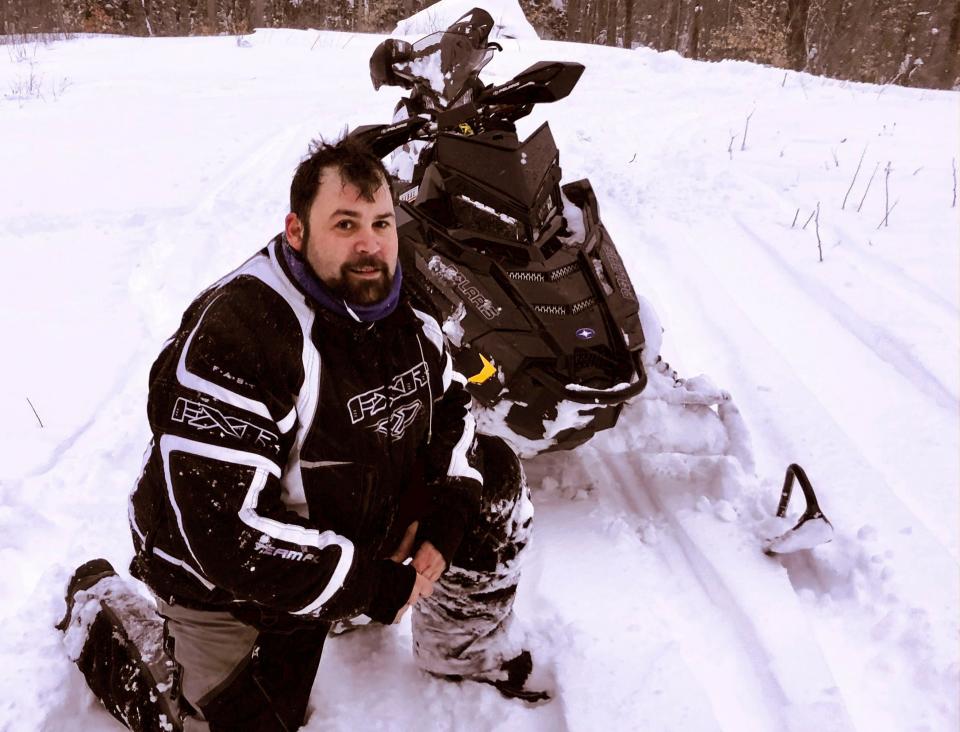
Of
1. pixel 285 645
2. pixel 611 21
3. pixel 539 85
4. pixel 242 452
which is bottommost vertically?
pixel 285 645

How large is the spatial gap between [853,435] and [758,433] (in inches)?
15.9

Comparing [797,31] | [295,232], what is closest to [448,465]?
[295,232]

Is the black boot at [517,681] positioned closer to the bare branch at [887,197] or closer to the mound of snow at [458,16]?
the bare branch at [887,197]

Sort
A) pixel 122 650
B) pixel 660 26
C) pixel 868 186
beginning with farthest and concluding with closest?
pixel 660 26 < pixel 868 186 < pixel 122 650

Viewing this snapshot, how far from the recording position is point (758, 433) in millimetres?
2973

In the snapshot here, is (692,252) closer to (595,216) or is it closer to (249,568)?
(595,216)

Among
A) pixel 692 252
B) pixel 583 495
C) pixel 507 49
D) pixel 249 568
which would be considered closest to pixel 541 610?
pixel 583 495

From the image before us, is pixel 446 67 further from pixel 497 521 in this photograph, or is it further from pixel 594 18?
pixel 594 18

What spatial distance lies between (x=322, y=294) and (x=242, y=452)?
37cm

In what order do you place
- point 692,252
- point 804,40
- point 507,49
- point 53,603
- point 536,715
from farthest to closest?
point 804,40
point 507,49
point 692,252
point 53,603
point 536,715

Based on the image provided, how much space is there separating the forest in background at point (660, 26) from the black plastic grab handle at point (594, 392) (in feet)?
55.9

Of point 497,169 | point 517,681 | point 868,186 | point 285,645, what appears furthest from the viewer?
point 868,186

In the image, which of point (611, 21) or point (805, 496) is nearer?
point (805, 496)

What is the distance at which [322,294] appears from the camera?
147cm
